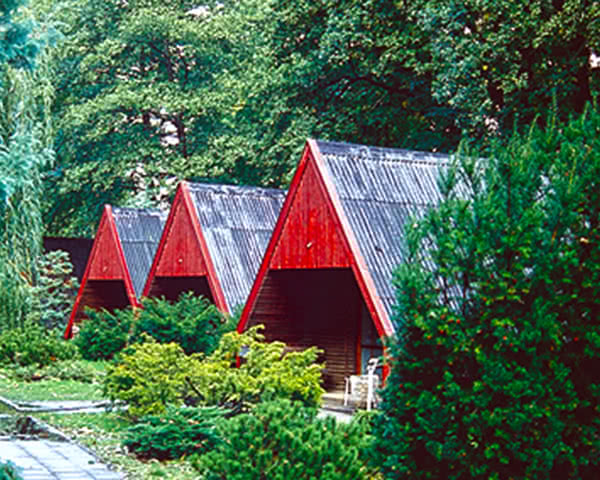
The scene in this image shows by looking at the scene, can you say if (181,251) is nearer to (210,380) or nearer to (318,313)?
(318,313)

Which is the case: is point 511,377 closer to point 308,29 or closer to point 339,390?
point 339,390

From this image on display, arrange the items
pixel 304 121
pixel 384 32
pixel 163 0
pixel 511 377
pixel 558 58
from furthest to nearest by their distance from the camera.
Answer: pixel 163 0 < pixel 304 121 < pixel 384 32 < pixel 558 58 < pixel 511 377

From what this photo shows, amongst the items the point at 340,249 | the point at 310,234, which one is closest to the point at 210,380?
the point at 340,249

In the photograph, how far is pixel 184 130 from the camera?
35406 mm

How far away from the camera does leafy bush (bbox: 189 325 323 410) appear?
38.1 feet

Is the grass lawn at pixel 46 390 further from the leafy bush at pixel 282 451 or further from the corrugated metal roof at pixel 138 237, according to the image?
the leafy bush at pixel 282 451

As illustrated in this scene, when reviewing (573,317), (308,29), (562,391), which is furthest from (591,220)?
(308,29)

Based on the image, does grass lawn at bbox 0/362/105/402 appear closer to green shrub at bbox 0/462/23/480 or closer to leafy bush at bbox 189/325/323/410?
leafy bush at bbox 189/325/323/410

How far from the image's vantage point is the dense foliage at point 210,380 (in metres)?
11.7

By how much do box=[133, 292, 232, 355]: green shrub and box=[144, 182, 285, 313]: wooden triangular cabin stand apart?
0.51 m

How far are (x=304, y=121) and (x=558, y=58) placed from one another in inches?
311

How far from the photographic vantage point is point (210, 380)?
1192 centimetres

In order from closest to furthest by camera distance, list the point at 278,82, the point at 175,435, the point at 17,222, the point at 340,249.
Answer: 1. the point at 175,435
2. the point at 340,249
3. the point at 17,222
4. the point at 278,82

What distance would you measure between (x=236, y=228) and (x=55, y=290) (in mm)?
14973
